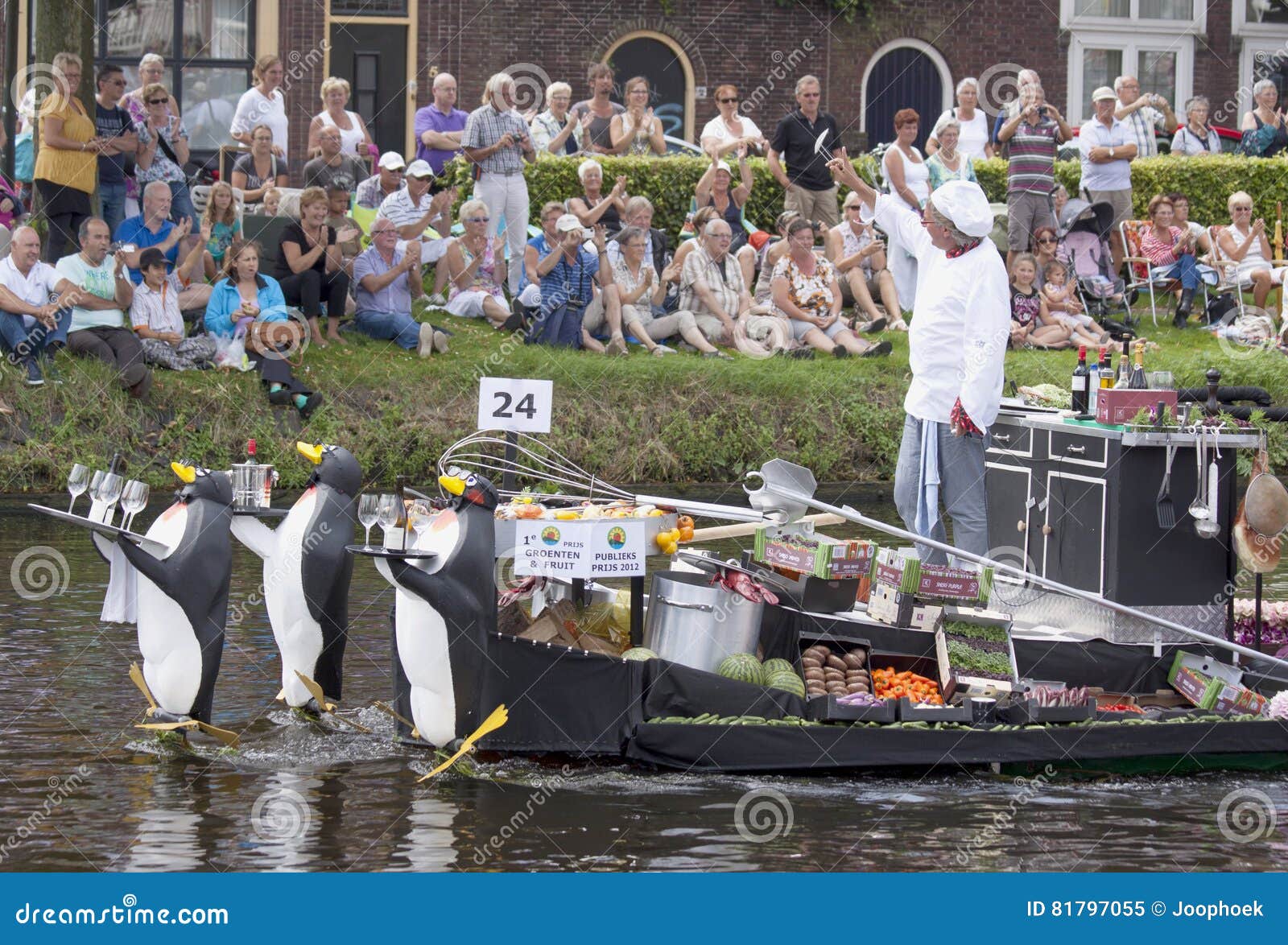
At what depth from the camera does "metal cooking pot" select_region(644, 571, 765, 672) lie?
833 centimetres

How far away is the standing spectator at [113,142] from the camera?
1598 cm

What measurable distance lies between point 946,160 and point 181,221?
720cm

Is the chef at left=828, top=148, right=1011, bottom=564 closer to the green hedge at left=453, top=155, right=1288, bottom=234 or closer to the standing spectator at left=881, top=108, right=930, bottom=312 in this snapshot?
the standing spectator at left=881, top=108, right=930, bottom=312

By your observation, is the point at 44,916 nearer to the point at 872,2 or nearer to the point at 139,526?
the point at 139,526

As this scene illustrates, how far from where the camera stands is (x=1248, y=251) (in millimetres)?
20281

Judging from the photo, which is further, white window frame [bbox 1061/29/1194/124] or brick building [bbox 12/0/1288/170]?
white window frame [bbox 1061/29/1194/124]

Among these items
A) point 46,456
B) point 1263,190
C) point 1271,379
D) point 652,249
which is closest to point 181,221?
point 46,456

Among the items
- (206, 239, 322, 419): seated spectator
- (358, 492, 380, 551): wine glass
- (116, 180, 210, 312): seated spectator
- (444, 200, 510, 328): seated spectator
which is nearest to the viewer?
(358, 492, 380, 551): wine glass

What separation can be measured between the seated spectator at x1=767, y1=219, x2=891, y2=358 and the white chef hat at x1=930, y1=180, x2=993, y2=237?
25.4 feet

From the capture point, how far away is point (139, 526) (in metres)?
14.1

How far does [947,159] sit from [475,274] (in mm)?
4675

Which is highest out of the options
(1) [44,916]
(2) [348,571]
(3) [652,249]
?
(3) [652,249]

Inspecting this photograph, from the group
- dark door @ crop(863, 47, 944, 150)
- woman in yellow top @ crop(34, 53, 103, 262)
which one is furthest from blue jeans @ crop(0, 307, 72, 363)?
dark door @ crop(863, 47, 944, 150)

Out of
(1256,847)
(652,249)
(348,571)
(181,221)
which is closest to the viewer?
(1256,847)
